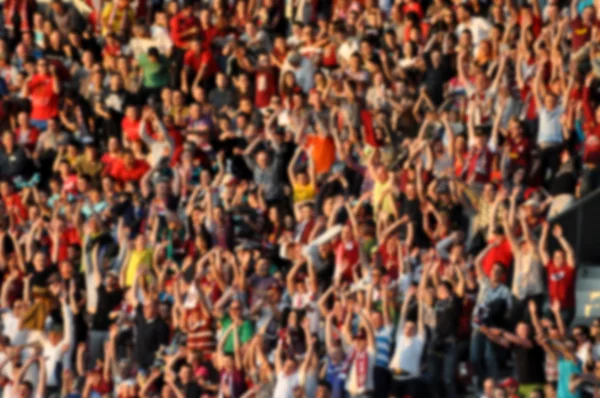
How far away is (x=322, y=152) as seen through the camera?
29594 millimetres

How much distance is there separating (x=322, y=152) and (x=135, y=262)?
2704 millimetres

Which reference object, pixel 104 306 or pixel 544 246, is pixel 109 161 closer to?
pixel 104 306

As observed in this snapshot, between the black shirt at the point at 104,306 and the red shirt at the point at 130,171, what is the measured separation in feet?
7.85

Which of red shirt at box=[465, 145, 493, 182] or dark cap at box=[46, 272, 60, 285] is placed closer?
red shirt at box=[465, 145, 493, 182]

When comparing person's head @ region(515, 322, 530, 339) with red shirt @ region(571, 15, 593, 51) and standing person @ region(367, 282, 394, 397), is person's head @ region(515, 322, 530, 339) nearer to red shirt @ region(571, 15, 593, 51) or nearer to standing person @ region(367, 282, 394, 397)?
standing person @ region(367, 282, 394, 397)

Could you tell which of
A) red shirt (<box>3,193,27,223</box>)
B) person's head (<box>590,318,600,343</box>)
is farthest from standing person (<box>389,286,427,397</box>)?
red shirt (<box>3,193,27,223</box>)

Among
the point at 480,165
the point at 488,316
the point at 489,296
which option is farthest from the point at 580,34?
the point at 488,316

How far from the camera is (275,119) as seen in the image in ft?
100

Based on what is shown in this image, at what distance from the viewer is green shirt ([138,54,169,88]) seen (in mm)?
32562

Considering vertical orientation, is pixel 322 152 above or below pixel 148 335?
above

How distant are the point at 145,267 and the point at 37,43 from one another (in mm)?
6510

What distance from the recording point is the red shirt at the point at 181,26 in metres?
33.2

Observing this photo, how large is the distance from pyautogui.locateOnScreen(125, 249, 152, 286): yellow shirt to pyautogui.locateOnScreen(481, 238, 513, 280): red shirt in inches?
192

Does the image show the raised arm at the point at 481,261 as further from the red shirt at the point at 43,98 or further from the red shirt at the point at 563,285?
the red shirt at the point at 43,98
